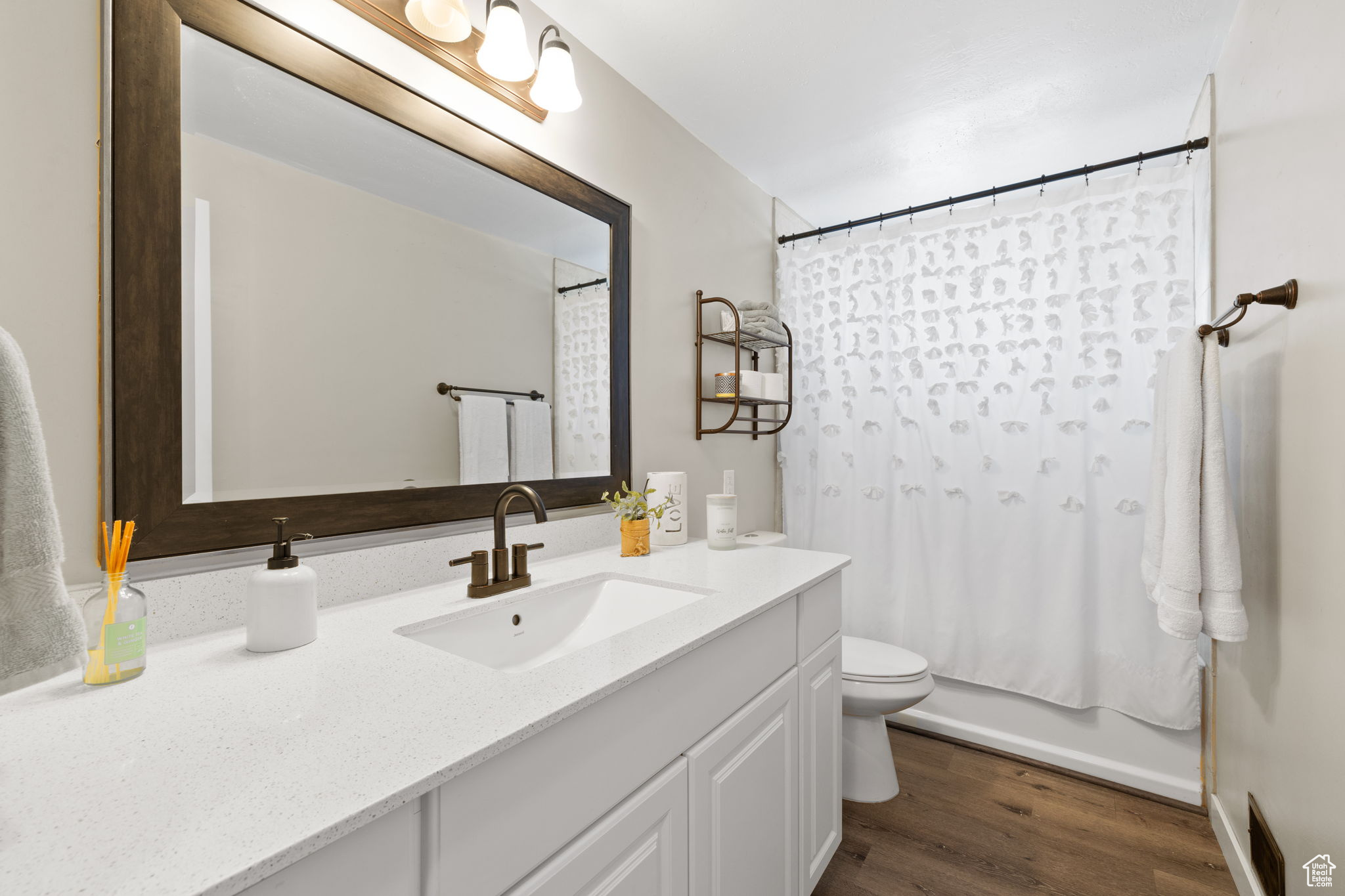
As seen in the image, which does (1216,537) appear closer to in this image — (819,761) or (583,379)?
(819,761)

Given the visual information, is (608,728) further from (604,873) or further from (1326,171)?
(1326,171)

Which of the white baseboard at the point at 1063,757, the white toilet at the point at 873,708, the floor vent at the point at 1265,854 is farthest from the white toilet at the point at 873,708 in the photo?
the floor vent at the point at 1265,854

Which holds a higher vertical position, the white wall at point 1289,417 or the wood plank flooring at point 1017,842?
the white wall at point 1289,417

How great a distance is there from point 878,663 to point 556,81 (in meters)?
1.96

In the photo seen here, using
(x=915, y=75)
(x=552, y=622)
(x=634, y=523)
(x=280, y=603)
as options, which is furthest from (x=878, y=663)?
(x=915, y=75)

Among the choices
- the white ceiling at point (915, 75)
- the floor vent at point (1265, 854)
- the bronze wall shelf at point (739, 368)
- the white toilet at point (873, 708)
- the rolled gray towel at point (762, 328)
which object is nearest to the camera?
the floor vent at point (1265, 854)

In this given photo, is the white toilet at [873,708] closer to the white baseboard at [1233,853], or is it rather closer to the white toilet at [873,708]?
the white toilet at [873,708]

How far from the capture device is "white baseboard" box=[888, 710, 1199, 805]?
76.6 inches

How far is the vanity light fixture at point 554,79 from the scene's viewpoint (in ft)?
4.59

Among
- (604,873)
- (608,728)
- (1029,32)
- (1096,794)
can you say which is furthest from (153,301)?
(1096,794)

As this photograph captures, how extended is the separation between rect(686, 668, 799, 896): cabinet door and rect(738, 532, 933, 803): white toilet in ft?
2.03

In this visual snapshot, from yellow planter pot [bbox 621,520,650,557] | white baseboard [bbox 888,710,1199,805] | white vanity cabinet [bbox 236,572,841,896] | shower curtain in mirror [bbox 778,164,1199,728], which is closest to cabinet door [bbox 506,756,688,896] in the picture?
white vanity cabinet [bbox 236,572,841,896]

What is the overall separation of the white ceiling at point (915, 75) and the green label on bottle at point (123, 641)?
63.3 inches

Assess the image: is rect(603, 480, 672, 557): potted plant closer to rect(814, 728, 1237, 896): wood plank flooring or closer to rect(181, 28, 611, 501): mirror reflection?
rect(181, 28, 611, 501): mirror reflection
